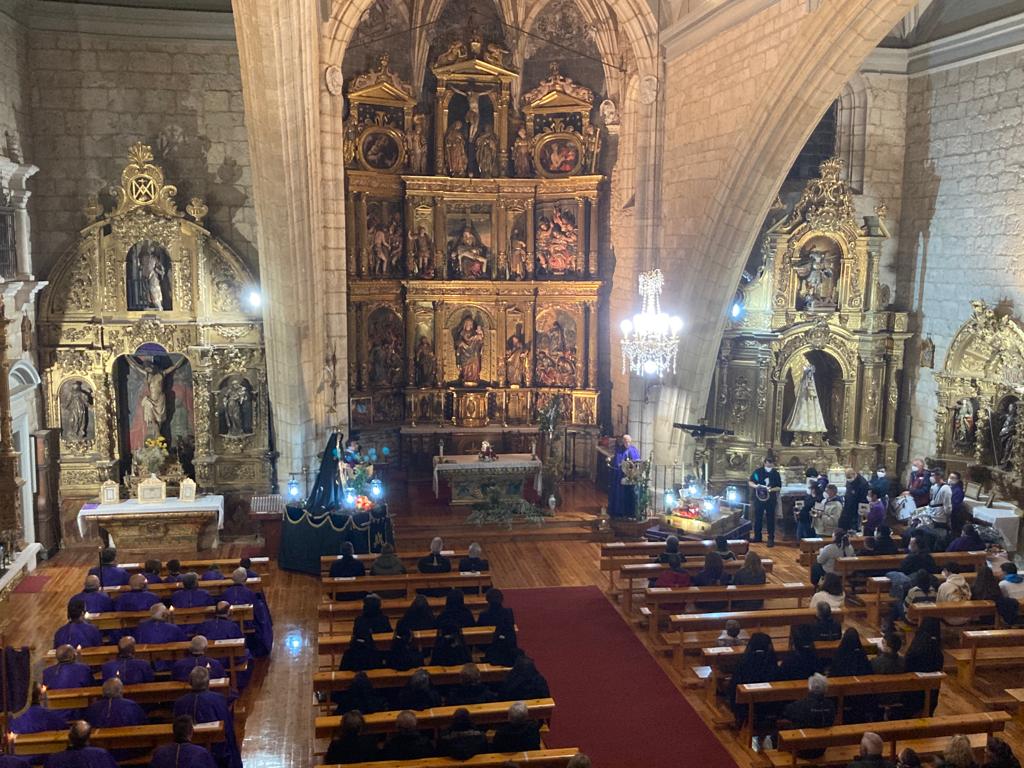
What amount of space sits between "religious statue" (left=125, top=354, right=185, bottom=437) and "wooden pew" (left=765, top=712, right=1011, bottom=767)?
12.8 m

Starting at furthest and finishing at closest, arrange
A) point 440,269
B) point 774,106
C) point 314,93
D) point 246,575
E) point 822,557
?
1. point 440,269
2. point 314,93
3. point 774,106
4. point 822,557
5. point 246,575

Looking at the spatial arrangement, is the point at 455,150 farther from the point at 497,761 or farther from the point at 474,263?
the point at 497,761

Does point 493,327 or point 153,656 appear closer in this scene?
point 153,656

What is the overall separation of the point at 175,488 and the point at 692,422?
30.9ft

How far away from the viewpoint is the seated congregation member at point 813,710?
811 centimetres

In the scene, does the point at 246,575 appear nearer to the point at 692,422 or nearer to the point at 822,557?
the point at 822,557

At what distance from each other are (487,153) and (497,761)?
14802mm

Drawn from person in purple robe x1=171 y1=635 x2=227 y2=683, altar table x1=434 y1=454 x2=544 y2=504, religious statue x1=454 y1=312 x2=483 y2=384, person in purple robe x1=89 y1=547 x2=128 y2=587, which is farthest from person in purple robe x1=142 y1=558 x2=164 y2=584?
religious statue x1=454 y1=312 x2=483 y2=384

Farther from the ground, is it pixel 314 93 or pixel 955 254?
pixel 314 93

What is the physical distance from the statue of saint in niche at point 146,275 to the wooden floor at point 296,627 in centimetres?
441

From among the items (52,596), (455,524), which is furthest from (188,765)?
(455,524)

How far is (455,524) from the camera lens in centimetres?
1662

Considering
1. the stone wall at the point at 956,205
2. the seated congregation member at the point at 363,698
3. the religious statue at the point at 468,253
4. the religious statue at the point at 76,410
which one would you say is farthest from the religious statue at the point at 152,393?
the stone wall at the point at 956,205

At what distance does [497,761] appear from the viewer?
719 cm
